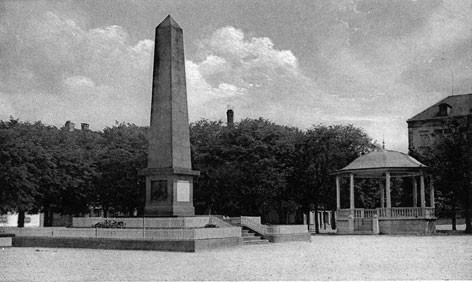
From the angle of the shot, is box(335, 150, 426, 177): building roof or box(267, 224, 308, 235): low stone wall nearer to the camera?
box(267, 224, 308, 235): low stone wall

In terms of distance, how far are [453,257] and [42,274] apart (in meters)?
13.1

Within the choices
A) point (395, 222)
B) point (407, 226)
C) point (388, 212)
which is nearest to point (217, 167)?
point (388, 212)

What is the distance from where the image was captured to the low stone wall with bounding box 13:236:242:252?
22.3 meters

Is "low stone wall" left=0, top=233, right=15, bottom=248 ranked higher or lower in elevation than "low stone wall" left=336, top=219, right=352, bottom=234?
lower

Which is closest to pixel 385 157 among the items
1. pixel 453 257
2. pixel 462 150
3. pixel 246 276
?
pixel 462 150

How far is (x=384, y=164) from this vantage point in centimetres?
3991

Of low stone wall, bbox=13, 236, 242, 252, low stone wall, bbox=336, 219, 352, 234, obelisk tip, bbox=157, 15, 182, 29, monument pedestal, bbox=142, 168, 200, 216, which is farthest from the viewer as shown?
low stone wall, bbox=336, 219, 352, 234

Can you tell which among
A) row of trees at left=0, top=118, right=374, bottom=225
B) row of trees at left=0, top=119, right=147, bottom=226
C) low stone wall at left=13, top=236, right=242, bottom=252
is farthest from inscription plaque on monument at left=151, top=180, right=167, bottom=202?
row of trees at left=0, top=118, right=374, bottom=225

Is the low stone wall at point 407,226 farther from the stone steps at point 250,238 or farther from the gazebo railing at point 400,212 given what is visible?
the stone steps at point 250,238

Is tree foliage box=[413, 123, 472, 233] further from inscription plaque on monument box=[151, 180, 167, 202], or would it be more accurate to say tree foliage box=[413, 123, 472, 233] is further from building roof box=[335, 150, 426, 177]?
inscription plaque on monument box=[151, 180, 167, 202]

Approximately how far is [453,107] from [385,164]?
41840 mm

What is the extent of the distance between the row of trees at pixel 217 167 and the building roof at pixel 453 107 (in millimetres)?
31322

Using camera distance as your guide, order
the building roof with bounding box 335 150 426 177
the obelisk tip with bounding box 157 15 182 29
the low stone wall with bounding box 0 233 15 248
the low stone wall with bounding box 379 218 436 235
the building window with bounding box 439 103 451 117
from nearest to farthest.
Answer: the obelisk tip with bounding box 157 15 182 29
the low stone wall with bounding box 0 233 15 248
the low stone wall with bounding box 379 218 436 235
the building roof with bounding box 335 150 426 177
the building window with bounding box 439 103 451 117

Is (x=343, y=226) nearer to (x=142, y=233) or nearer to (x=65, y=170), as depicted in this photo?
(x=65, y=170)
